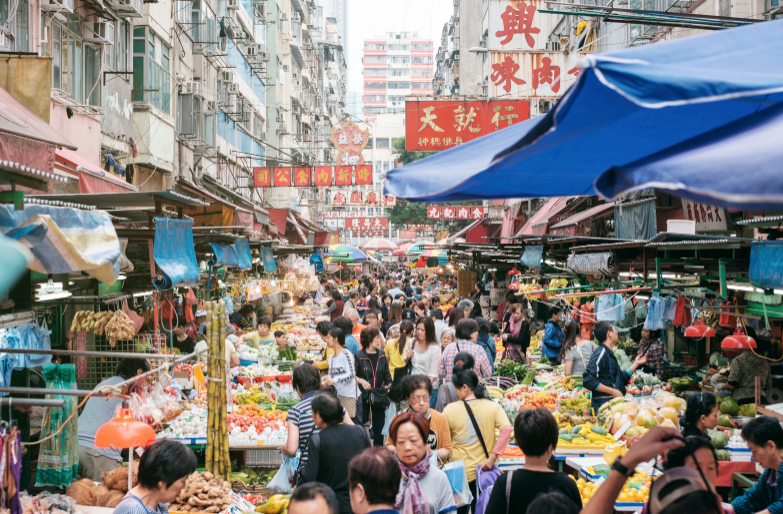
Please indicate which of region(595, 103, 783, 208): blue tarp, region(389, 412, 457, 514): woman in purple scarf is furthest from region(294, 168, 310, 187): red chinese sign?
region(595, 103, 783, 208): blue tarp

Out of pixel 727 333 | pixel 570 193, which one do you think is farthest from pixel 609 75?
pixel 727 333

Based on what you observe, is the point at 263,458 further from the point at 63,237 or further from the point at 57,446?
the point at 63,237

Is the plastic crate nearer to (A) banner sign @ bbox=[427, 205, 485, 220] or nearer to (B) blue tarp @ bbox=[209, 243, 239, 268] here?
(B) blue tarp @ bbox=[209, 243, 239, 268]

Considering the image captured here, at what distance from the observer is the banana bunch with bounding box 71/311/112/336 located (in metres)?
8.00

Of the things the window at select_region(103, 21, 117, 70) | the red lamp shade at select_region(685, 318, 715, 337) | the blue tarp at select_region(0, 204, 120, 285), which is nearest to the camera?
the blue tarp at select_region(0, 204, 120, 285)

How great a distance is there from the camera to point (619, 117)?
93.6 inches

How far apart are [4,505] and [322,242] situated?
23.1m

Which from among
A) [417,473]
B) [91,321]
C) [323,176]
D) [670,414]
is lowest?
[670,414]

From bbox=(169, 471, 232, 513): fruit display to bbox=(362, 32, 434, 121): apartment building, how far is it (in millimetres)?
121927

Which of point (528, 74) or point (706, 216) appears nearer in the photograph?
point (706, 216)

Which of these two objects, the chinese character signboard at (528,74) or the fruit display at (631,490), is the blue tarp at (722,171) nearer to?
the fruit display at (631,490)

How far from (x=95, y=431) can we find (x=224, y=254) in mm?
4296

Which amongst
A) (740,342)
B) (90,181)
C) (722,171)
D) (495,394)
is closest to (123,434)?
(90,181)

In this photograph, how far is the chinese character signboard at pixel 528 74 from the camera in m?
14.2
